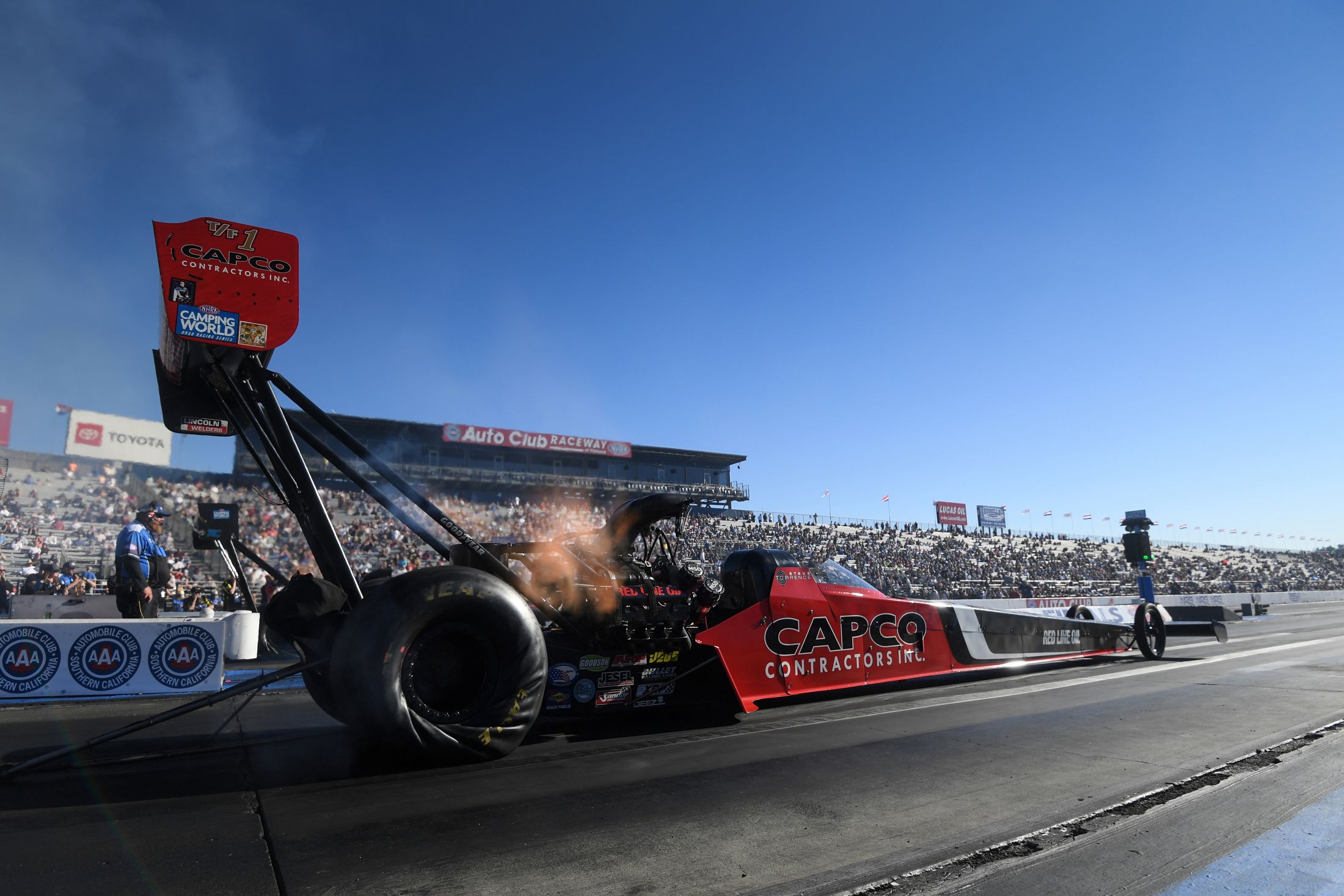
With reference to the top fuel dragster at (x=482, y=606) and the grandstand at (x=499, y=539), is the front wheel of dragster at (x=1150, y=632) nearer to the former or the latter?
the top fuel dragster at (x=482, y=606)

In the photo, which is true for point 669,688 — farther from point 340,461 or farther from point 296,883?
point 296,883

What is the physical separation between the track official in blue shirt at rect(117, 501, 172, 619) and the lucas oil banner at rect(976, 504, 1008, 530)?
2815 inches

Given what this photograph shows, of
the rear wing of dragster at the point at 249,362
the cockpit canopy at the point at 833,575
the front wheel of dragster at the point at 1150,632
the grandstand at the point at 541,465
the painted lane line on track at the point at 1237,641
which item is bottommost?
the painted lane line on track at the point at 1237,641

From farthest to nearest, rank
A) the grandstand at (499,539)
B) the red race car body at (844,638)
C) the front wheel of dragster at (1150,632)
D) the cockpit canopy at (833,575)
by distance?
1. the grandstand at (499,539)
2. the front wheel of dragster at (1150,632)
3. the cockpit canopy at (833,575)
4. the red race car body at (844,638)

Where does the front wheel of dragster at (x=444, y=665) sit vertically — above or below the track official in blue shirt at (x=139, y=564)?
below

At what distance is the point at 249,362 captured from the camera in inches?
212

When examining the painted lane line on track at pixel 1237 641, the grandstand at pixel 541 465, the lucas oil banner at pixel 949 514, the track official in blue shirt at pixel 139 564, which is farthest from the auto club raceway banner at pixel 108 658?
the lucas oil banner at pixel 949 514

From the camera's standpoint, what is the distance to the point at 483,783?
4.64 metres

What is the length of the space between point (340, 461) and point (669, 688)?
3495 millimetres

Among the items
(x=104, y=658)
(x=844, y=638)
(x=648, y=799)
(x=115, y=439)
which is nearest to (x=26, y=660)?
(x=104, y=658)

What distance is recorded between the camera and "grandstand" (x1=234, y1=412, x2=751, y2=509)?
3688cm

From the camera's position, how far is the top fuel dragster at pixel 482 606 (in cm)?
487

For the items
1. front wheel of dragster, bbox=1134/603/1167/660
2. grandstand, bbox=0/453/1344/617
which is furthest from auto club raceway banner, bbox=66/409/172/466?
front wheel of dragster, bbox=1134/603/1167/660

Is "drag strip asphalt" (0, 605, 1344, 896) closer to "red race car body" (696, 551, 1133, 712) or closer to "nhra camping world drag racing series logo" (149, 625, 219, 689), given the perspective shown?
"red race car body" (696, 551, 1133, 712)
